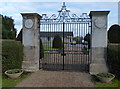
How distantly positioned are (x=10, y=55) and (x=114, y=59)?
15.5 feet

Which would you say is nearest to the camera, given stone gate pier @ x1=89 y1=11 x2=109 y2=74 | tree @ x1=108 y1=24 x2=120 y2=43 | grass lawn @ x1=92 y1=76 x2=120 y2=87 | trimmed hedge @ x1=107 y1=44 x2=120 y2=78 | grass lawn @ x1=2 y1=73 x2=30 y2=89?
grass lawn @ x1=2 y1=73 x2=30 y2=89

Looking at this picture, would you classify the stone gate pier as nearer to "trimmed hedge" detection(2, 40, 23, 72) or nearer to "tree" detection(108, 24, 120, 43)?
"trimmed hedge" detection(2, 40, 23, 72)

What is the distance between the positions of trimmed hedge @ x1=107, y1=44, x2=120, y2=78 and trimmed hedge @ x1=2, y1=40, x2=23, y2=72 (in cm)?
430

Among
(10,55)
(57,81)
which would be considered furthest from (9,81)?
(57,81)

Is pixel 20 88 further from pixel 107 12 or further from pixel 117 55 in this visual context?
pixel 107 12

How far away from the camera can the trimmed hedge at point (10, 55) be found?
6.86 metres

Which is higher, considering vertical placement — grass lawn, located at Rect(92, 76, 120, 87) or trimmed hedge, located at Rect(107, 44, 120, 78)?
trimmed hedge, located at Rect(107, 44, 120, 78)

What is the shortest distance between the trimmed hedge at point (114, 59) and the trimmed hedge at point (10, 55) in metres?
4.30

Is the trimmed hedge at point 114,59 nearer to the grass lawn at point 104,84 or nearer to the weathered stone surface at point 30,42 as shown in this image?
the grass lawn at point 104,84

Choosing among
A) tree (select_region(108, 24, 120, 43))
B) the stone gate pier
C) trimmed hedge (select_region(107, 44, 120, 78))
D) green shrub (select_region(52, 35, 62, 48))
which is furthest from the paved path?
green shrub (select_region(52, 35, 62, 48))

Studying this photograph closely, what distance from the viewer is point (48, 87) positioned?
17.2 ft

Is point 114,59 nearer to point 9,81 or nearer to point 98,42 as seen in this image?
point 98,42

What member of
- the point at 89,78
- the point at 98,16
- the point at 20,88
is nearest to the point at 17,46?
the point at 20,88

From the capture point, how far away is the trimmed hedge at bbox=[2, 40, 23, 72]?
22.5 feet
